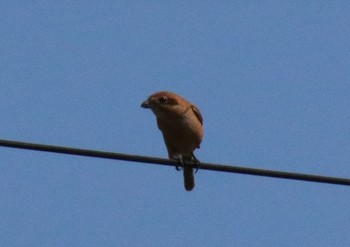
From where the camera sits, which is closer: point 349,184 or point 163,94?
point 349,184

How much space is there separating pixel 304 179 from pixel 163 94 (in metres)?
3.72

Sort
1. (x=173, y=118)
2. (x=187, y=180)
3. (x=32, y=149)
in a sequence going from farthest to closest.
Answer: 1. (x=187, y=180)
2. (x=173, y=118)
3. (x=32, y=149)

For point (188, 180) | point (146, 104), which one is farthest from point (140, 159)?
point (188, 180)

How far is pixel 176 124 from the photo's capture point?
38.4ft

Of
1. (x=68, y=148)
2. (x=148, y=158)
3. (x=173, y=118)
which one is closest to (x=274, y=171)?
(x=148, y=158)

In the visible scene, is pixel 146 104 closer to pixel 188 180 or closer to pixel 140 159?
pixel 188 180

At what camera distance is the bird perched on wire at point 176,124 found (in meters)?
11.7

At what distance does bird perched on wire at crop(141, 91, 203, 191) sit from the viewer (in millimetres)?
11680

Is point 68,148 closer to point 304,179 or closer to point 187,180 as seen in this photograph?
point 304,179

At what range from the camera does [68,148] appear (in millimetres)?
8242

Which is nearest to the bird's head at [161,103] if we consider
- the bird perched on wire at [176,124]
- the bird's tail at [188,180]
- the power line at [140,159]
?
the bird perched on wire at [176,124]

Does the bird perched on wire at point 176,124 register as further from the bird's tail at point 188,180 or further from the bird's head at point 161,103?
Answer: the bird's tail at point 188,180

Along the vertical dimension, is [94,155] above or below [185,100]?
below

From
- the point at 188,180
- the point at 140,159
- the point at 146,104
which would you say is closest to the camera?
the point at 140,159
